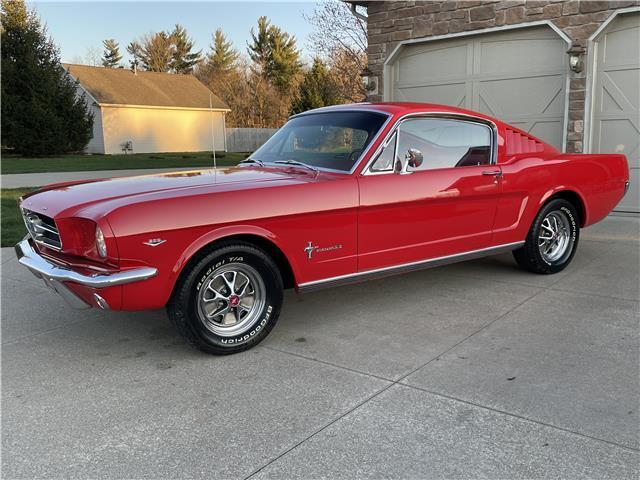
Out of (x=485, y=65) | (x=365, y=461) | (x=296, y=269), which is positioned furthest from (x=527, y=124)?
(x=365, y=461)

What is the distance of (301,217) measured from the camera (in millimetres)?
3859

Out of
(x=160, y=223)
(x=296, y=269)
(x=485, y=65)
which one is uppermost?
(x=485, y=65)

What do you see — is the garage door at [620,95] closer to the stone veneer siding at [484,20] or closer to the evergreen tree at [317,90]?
the stone veneer siding at [484,20]

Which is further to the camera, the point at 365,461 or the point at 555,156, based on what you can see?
the point at 555,156

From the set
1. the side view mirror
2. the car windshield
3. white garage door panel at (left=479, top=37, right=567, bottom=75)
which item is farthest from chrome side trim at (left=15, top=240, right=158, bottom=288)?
white garage door panel at (left=479, top=37, right=567, bottom=75)

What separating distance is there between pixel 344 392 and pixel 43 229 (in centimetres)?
226

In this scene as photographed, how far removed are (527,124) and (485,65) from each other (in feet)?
4.16

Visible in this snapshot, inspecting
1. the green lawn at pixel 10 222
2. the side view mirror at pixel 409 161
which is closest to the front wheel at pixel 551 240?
the side view mirror at pixel 409 161

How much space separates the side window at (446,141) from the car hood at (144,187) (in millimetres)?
932

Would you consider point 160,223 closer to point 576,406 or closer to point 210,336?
point 210,336

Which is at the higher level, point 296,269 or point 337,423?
point 296,269

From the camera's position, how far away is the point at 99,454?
8.53ft

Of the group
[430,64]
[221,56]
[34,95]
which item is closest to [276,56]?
[221,56]

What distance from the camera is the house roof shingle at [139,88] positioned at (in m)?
34.5
